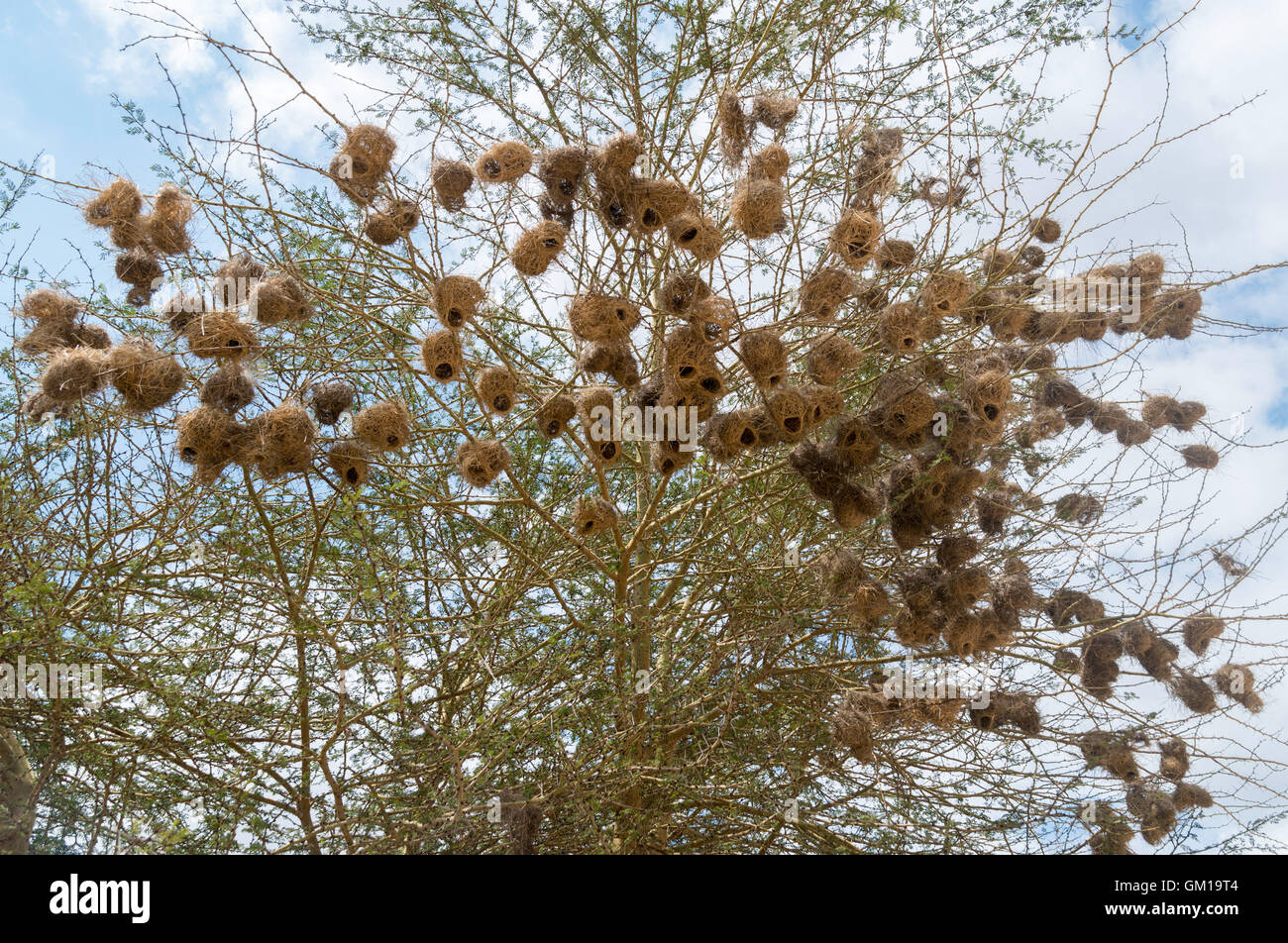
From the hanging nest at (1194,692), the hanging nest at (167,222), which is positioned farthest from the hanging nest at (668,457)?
the hanging nest at (1194,692)

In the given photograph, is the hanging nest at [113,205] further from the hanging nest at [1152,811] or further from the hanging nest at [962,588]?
the hanging nest at [1152,811]

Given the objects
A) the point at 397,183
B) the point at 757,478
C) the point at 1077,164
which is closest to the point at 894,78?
the point at 1077,164

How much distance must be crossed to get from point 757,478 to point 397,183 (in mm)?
2729

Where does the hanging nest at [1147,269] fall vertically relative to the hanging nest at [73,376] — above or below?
above

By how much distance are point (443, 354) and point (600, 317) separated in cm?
79

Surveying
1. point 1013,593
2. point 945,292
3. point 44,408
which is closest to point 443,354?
point 44,408

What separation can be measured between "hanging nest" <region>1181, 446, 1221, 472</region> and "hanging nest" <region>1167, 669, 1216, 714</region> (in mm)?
1388

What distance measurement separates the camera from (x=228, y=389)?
448 centimetres

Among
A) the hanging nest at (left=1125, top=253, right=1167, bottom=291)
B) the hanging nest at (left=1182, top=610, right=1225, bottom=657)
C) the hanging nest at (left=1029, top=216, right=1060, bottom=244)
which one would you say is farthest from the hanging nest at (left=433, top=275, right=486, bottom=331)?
the hanging nest at (left=1182, top=610, right=1225, bottom=657)

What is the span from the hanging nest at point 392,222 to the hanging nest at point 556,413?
47.8 inches

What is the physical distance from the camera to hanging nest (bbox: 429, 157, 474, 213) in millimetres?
5180

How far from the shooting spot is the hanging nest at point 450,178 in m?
5.18

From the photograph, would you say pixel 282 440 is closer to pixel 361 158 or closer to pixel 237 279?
pixel 237 279
